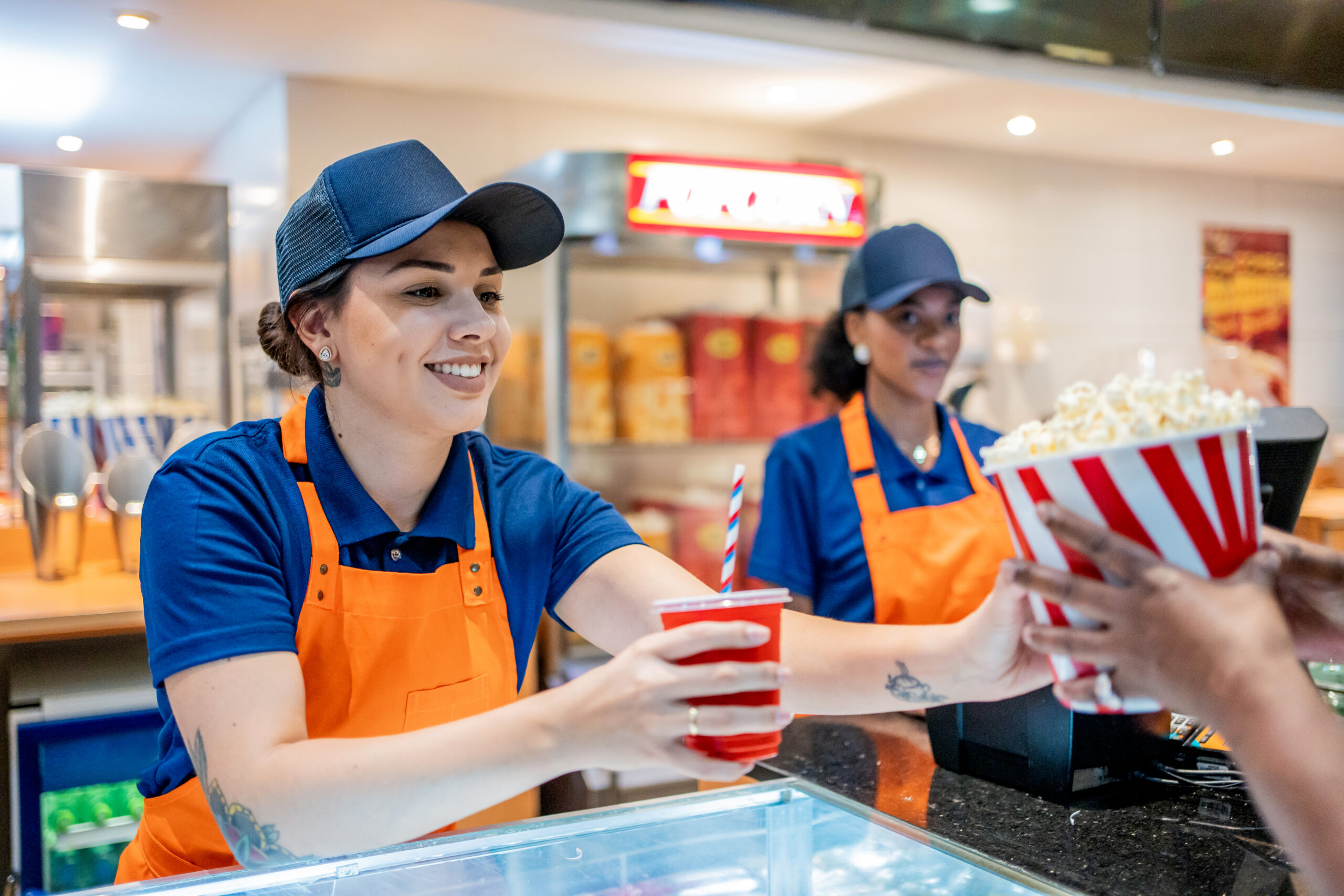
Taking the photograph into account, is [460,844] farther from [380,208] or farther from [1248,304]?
[1248,304]

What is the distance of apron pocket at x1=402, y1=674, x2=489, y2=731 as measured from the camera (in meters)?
1.42

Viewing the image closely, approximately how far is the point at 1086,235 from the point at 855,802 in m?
5.07

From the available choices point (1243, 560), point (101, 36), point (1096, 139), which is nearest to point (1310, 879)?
point (1243, 560)

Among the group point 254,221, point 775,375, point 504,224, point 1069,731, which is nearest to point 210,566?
point 504,224

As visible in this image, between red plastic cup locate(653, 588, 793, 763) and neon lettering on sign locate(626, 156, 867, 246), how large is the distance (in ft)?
9.34

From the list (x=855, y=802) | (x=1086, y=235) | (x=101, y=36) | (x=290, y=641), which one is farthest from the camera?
(x=1086, y=235)

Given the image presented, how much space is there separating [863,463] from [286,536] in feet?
4.55

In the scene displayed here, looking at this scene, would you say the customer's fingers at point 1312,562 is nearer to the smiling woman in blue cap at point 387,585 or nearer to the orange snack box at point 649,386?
the smiling woman in blue cap at point 387,585

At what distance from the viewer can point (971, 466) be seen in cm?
247

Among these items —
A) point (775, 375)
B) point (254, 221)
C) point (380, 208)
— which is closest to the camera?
point (380, 208)

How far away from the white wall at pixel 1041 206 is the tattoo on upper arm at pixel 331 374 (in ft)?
8.70

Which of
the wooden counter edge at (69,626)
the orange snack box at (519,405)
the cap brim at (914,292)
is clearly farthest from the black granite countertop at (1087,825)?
the orange snack box at (519,405)

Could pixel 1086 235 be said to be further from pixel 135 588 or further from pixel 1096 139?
pixel 135 588

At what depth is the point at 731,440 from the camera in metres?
4.27
